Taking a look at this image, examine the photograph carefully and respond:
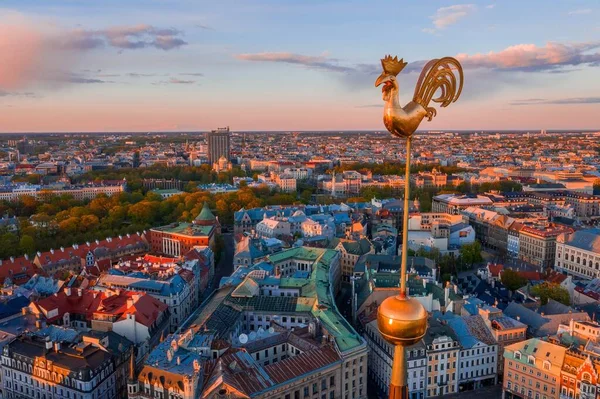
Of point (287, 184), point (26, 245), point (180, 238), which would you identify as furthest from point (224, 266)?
point (287, 184)

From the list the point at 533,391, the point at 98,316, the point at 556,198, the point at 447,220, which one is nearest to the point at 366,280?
the point at 533,391

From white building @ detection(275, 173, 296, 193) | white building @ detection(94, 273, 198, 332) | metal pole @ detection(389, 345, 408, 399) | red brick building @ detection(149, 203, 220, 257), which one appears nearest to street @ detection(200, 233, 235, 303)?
red brick building @ detection(149, 203, 220, 257)

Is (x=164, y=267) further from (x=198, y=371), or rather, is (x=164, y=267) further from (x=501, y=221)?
(x=501, y=221)

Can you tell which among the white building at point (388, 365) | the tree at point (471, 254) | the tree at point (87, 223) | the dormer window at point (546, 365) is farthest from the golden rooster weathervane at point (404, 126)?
the tree at point (87, 223)

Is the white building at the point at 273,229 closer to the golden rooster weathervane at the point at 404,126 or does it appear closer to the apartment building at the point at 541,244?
the apartment building at the point at 541,244

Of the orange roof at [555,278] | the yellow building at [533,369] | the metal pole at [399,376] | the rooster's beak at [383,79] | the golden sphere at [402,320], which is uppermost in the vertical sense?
the rooster's beak at [383,79]

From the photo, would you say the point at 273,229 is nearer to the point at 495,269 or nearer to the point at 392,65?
the point at 495,269

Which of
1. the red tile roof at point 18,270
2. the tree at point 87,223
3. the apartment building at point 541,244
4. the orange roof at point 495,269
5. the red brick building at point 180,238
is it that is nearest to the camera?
the red tile roof at point 18,270
